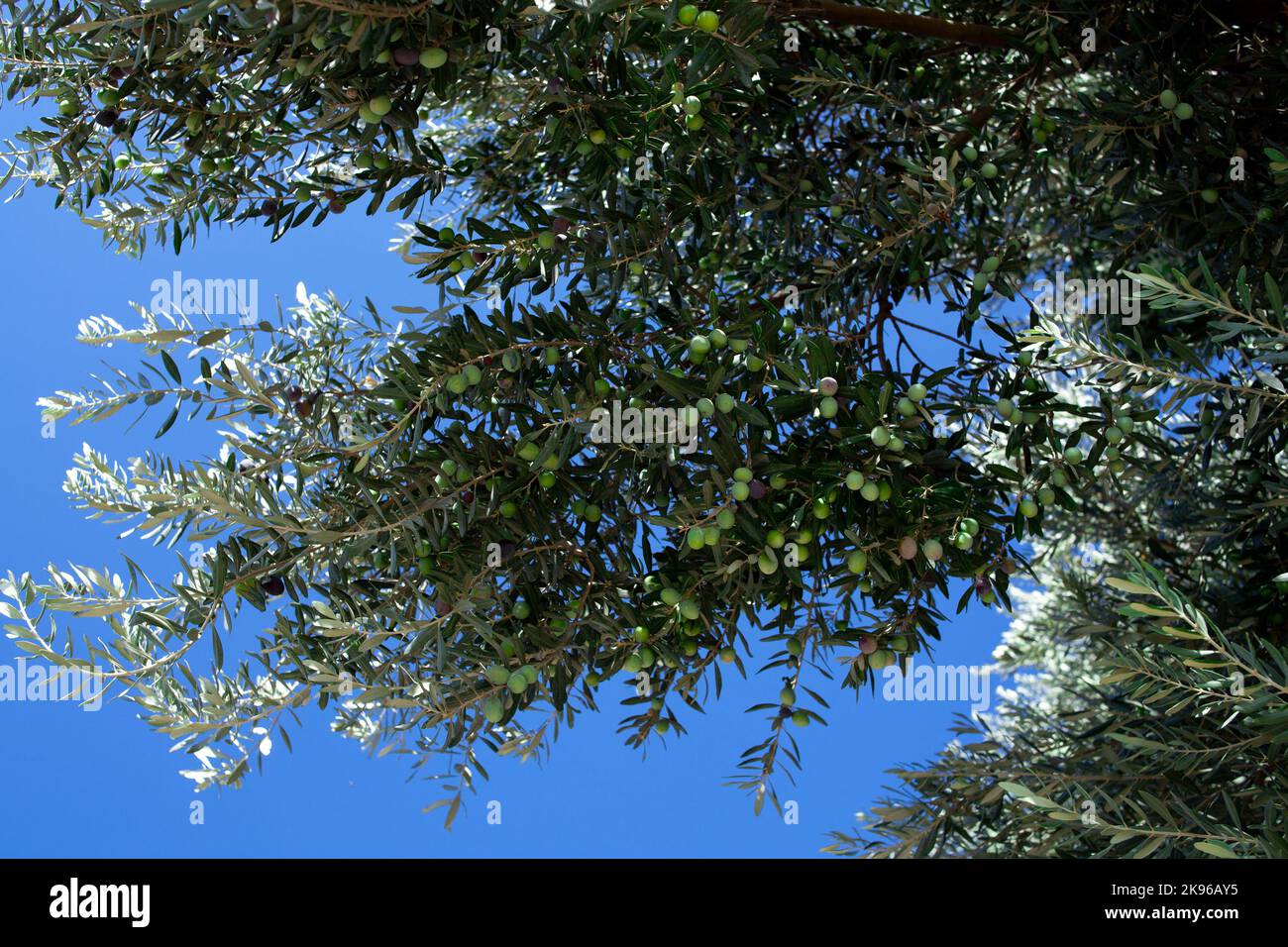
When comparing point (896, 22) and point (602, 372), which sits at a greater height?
point (896, 22)

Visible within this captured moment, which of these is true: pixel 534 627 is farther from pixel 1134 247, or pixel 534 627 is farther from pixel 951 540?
pixel 1134 247

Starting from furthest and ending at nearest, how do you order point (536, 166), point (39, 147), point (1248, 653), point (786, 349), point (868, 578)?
point (536, 166) < point (39, 147) < point (786, 349) < point (868, 578) < point (1248, 653)

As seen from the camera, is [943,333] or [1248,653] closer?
[1248,653]

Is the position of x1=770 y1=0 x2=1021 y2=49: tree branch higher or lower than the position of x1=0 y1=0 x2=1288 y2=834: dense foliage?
higher

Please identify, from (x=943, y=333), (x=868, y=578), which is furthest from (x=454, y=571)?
(x=943, y=333)

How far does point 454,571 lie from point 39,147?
5.01ft

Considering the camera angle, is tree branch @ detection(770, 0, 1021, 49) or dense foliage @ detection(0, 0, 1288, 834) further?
tree branch @ detection(770, 0, 1021, 49)

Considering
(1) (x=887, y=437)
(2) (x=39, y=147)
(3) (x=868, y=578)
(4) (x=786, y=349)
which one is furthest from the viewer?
(2) (x=39, y=147)

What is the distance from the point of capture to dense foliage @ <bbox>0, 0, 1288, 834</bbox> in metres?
2.15

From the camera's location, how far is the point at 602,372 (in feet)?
7.95

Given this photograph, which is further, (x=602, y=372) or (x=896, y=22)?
(x=896, y=22)

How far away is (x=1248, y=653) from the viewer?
1.78 meters

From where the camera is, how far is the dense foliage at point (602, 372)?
2.15 m

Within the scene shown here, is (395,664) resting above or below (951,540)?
below
